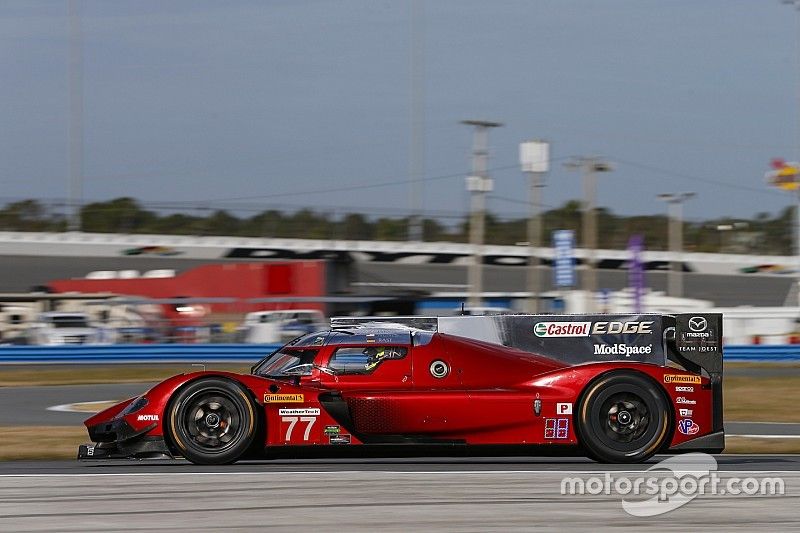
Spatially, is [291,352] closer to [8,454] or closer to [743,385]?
[8,454]

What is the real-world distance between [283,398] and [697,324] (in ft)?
11.2

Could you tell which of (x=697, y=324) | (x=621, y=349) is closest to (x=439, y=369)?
(x=621, y=349)

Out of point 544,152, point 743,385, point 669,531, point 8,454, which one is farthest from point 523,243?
point 669,531

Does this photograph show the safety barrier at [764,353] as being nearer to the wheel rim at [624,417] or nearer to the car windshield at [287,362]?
the wheel rim at [624,417]

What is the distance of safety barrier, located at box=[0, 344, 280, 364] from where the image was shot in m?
28.5

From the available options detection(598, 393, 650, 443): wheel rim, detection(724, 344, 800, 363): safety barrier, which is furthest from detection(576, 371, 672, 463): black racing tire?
detection(724, 344, 800, 363): safety barrier

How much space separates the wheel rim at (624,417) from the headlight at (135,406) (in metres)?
3.50

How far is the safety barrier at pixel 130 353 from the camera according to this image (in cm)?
2852

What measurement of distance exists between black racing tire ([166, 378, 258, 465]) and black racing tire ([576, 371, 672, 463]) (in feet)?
8.41

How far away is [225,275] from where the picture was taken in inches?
1409

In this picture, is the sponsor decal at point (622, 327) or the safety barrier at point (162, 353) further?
the safety barrier at point (162, 353)

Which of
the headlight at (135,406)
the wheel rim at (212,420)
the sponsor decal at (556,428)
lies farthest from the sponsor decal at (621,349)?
the headlight at (135,406)

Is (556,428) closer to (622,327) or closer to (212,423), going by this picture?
(622,327)

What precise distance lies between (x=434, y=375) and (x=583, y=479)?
1.67 meters
